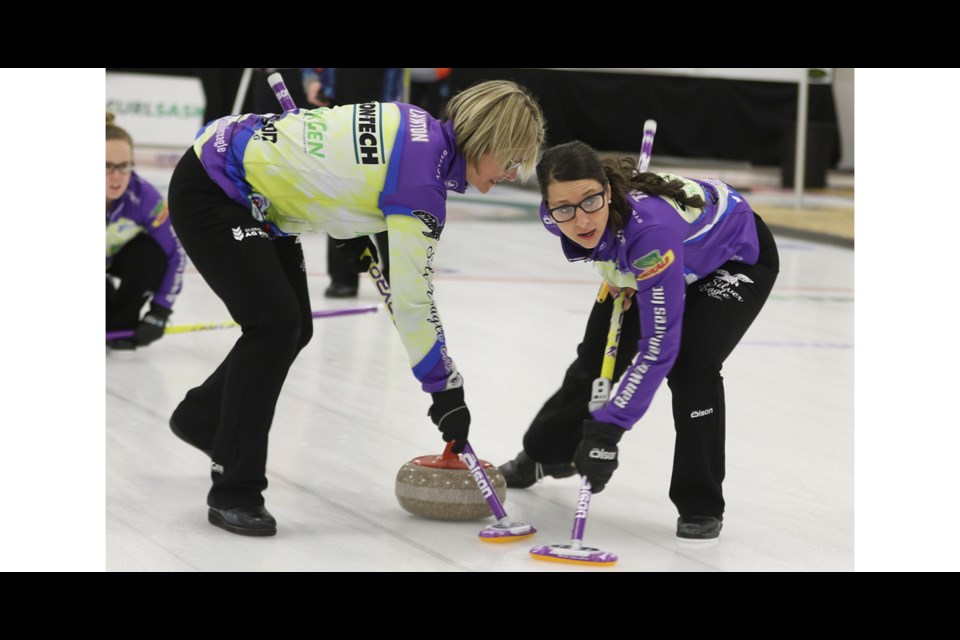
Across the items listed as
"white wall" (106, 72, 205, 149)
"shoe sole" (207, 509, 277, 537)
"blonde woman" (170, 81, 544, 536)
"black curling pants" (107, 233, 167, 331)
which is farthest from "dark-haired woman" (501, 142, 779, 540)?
"white wall" (106, 72, 205, 149)

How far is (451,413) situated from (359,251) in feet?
1.90

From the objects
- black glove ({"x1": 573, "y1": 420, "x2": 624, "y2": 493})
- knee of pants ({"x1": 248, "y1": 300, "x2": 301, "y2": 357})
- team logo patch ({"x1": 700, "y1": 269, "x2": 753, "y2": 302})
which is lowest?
black glove ({"x1": 573, "y1": 420, "x2": 624, "y2": 493})

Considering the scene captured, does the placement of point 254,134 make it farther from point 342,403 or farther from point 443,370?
point 342,403

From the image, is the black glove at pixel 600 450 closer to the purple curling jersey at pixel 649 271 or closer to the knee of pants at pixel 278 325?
the purple curling jersey at pixel 649 271

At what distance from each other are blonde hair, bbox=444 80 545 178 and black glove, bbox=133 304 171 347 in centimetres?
271

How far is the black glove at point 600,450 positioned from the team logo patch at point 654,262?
367 mm

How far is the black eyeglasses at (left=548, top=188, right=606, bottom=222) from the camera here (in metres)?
2.99

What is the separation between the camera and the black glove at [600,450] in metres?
3.10

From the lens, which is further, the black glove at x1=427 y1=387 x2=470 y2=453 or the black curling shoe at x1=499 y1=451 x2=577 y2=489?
the black curling shoe at x1=499 y1=451 x2=577 y2=489

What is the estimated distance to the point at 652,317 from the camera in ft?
10.0

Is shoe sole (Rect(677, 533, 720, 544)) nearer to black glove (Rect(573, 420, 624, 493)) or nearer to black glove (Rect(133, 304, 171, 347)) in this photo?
black glove (Rect(573, 420, 624, 493))

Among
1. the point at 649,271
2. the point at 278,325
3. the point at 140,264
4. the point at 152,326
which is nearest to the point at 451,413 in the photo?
the point at 278,325

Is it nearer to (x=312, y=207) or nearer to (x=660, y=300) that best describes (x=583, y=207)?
(x=660, y=300)

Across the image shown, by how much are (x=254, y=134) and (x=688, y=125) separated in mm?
10804
